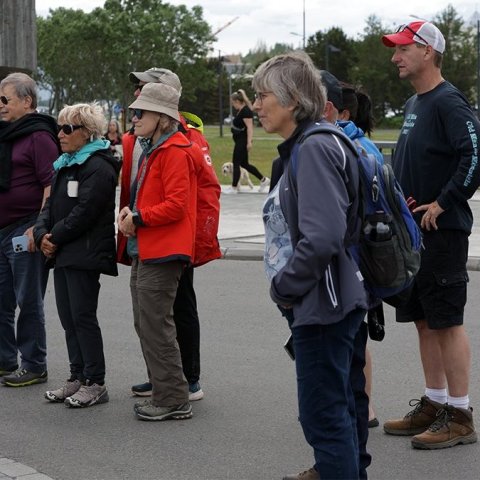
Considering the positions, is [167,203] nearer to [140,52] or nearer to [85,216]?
[85,216]

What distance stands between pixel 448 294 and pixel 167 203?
1433 millimetres

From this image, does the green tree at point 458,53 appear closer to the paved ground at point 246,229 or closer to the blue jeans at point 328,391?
the paved ground at point 246,229

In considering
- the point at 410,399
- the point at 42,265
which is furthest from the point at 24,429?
the point at 410,399

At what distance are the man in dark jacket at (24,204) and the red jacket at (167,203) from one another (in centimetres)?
99

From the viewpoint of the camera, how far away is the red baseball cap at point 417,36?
16.9 ft

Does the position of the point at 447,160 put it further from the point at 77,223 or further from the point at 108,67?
the point at 108,67

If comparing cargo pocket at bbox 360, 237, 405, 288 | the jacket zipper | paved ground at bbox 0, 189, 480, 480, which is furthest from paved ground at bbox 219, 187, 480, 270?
the jacket zipper

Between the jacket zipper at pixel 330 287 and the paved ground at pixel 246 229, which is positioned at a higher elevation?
the jacket zipper at pixel 330 287

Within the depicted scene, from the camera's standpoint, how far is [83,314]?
6.06 m

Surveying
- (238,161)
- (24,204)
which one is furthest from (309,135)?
(238,161)

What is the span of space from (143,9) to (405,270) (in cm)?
7453

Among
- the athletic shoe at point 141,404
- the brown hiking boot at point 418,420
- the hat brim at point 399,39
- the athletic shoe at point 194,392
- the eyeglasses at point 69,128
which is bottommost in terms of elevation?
the athletic shoe at point 194,392

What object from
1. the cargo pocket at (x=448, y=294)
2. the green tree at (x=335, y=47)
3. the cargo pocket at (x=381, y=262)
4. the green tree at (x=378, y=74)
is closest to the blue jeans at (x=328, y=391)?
the cargo pocket at (x=381, y=262)

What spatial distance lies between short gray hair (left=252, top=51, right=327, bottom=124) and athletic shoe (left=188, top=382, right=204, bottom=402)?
108 inches
